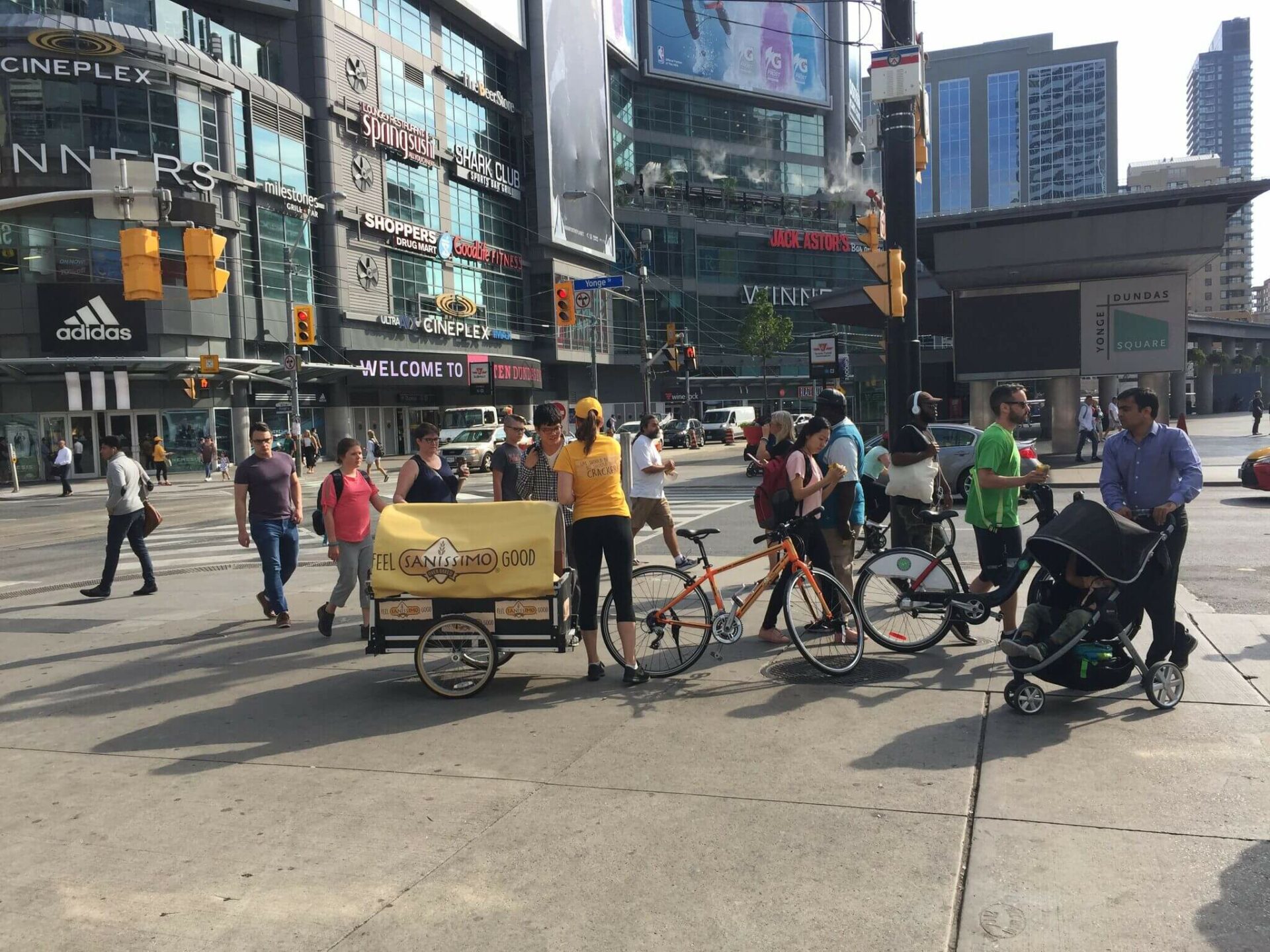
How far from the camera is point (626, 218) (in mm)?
71875

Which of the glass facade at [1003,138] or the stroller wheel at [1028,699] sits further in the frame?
the glass facade at [1003,138]

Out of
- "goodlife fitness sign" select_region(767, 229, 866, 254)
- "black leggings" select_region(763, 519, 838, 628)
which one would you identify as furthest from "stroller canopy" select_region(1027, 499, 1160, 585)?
"goodlife fitness sign" select_region(767, 229, 866, 254)

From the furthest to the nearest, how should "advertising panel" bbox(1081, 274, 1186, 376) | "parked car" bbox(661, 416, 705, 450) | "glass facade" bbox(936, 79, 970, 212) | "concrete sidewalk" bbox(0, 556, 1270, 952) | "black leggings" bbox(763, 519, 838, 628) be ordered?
"glass facade" bbox(936, 79, 970, 212)
"parked car" bbox(661, 416, 705, 450)
"advertising panel" bbox(1081, 274, 1186, 376)
"black leggings" bbox(763, 519, 838, 628)
"concrete sidewalk" bbox(0, 556, 1270, 952)

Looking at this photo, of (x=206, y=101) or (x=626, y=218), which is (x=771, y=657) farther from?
(x=626, y=218)

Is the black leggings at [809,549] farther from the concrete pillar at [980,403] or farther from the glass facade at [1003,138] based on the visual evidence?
the glass facade at [1003,138]

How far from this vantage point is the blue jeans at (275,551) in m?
8.94

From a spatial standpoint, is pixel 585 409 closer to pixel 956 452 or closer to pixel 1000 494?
pixel 1000 494

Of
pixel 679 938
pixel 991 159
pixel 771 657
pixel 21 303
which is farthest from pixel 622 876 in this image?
pixel 991 159

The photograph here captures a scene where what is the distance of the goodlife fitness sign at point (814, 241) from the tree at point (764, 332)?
12.4 metres

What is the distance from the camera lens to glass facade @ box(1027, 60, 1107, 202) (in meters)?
174

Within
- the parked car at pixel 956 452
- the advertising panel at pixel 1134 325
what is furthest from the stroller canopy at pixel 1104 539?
the advertising panel at pixel 1134 325

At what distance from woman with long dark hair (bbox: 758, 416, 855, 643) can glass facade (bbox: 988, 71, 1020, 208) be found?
596 feet

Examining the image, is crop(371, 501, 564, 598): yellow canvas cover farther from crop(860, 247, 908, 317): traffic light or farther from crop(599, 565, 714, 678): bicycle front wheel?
crop(860, 247, 908, 317): traffic light

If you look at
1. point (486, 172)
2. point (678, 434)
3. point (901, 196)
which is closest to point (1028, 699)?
point (901, 196)
